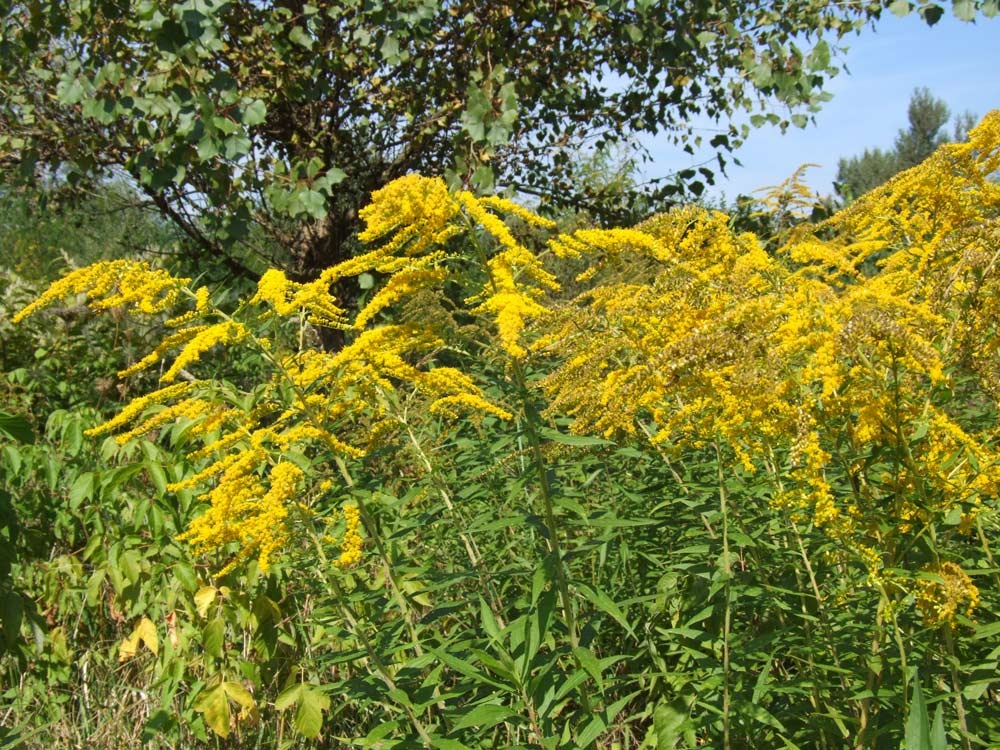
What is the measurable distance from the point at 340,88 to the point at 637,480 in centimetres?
439

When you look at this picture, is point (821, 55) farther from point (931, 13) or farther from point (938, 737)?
point (938, 737)

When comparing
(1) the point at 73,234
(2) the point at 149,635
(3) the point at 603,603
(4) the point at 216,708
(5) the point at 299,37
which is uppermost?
(1) the point at 73,234

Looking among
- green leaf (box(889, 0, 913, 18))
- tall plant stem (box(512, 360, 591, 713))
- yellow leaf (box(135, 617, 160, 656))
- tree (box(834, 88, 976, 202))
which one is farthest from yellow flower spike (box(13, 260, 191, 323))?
tree (box(834, 88, 976, 202))

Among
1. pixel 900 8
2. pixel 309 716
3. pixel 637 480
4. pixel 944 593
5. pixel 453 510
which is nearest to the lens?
pixel 944 593

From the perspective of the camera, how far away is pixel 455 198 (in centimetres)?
210

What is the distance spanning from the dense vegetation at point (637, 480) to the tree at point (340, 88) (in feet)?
8.27

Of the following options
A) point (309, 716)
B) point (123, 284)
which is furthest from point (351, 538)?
point (123, 284)

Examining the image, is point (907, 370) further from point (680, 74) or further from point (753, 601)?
point (680, 74)

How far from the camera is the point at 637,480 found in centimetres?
314

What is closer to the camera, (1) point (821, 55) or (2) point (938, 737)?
(2) point (938, 737)

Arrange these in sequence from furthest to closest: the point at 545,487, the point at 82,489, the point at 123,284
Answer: the point at 82,489
the point at 123,284
the point at 545,487

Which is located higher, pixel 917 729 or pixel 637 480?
pixel 637 480

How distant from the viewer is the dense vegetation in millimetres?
1916

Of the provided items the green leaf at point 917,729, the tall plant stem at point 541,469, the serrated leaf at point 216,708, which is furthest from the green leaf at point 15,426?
the green leaf at point 917,729
